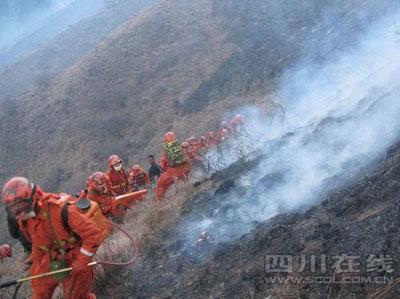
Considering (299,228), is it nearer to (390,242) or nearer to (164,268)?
(390,242)

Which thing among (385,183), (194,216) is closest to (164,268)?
(194,216)

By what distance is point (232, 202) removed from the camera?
6.77m

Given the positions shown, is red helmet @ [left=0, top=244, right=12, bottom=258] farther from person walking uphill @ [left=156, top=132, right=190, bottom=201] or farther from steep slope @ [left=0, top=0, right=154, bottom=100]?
steep slope @ [left=0, top=0, right=154, bottom=100]

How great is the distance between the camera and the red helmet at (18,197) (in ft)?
12.9

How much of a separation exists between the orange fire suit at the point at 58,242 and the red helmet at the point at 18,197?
168 millimetres

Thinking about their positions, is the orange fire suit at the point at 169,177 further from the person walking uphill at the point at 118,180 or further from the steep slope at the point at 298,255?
the steep slope at the point at 298,255

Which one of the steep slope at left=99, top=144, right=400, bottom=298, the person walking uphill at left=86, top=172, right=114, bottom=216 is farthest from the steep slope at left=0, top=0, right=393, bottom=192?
the steep slope at left=99, top=144, right=400, bottom=298

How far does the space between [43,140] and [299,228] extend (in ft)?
89.2

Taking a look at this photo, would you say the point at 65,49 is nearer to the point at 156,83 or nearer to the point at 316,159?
the point at 156,83

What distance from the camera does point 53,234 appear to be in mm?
4219

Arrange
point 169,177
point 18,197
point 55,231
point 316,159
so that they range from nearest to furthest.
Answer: point 18,197 → point 55,231 → point 316,159 → point 169,177

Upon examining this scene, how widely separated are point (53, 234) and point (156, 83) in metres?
25.3

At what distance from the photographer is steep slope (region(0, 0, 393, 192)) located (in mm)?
22719

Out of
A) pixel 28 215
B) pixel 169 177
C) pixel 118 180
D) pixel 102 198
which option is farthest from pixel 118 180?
pixel 28 215
